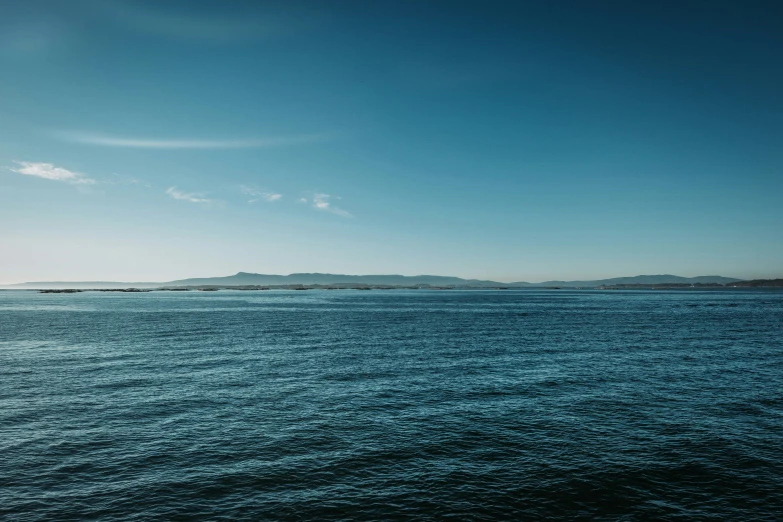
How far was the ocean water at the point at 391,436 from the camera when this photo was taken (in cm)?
2309

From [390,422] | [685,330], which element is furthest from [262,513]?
[685,330]

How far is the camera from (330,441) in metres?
30.8

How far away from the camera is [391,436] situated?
31812mm

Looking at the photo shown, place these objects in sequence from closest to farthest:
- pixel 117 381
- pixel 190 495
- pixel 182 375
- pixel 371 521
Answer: pixel 371 521
pixel 190 495
pixel 117 381
pixel 182 375

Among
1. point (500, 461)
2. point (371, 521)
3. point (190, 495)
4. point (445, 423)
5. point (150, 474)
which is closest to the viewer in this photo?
point (371, 521)

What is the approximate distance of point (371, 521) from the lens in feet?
70.5

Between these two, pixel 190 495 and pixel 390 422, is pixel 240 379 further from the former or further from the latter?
pixel 190 495

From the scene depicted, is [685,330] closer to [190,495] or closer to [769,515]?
[769,515]

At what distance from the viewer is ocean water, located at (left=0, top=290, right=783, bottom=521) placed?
75.8ft

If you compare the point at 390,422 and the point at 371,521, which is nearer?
the point at 371,521

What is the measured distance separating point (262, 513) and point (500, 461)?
1421 cm

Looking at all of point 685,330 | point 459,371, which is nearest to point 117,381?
point 459,371

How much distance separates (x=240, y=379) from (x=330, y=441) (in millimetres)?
21472

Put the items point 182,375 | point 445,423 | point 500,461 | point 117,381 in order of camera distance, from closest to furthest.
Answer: point 500,461 → point 445,423 → point 117,381 → point 182,375
